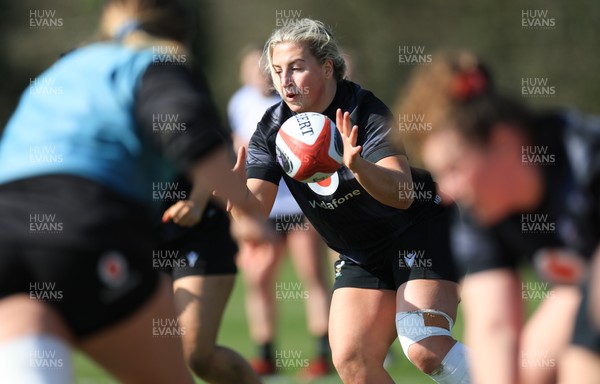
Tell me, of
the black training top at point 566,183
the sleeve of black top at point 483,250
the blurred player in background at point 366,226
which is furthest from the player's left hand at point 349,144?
the black training top at point 566,183

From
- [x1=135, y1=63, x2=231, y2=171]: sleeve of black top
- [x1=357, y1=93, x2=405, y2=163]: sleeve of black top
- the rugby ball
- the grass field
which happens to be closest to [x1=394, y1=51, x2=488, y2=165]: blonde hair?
[x1=135, y1=63, x2=231, y2=171]: sleeve of black top

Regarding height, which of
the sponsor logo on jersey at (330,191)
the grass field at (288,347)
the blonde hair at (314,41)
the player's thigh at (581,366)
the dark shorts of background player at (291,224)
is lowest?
the grass field at (288,347)

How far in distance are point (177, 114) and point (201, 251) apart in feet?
9.34

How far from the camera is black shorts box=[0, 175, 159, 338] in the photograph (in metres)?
3.13

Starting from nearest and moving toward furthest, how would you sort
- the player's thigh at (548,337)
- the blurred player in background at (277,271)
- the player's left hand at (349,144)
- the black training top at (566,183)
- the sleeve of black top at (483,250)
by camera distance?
the black training top at (566,183) < the sleeve of black top at (483,250) < the player's thigh at (548,337) < the player's left hand at (349,144) < the blurred player in background at (277,271)

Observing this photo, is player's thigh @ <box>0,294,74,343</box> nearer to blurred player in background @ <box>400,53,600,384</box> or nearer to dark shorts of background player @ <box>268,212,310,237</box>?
blurred player in background @ <box>400,53,600,384</box>

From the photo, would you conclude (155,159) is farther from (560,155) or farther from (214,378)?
(214,378)


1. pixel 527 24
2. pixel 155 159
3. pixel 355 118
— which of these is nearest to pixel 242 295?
pixel 527 24

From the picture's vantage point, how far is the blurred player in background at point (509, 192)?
3055 millimetres

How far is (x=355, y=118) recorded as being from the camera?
5207 mm

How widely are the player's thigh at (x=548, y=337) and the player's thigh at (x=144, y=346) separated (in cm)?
120

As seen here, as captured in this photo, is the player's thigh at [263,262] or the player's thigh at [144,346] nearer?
the player's thigh at [144,346]

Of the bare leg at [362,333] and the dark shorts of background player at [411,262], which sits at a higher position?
the dark shorts of background player at [411,262]

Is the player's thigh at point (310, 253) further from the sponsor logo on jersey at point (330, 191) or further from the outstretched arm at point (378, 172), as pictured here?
the outstretched arm at point (378, 172)
